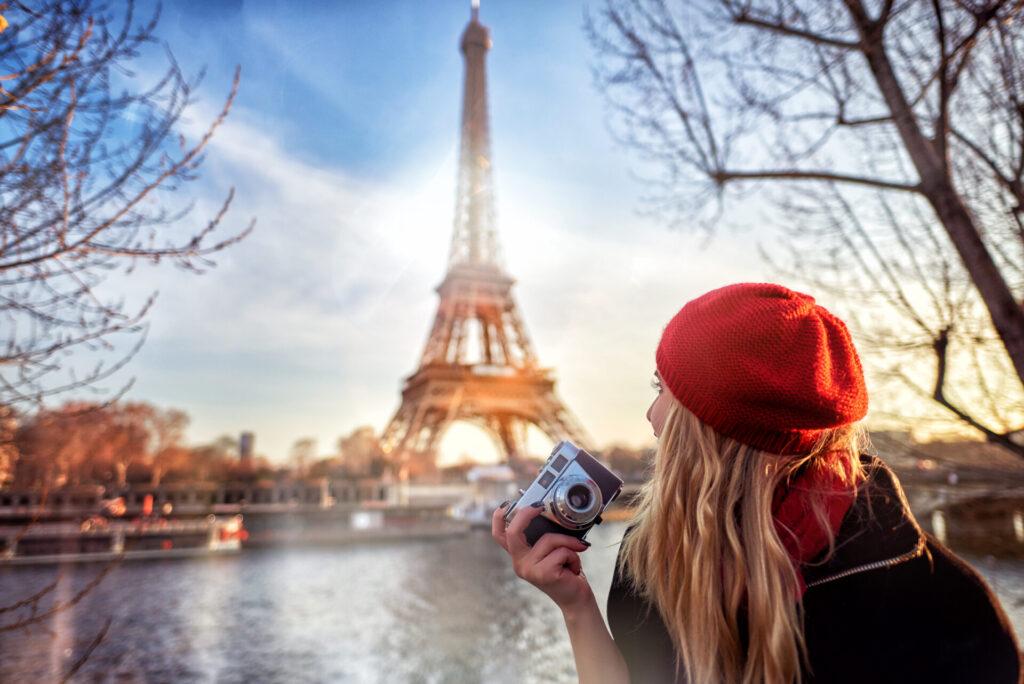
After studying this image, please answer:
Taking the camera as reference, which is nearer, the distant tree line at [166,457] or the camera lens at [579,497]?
the camera lens at [579,497]

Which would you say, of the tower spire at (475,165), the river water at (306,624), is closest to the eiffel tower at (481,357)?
the tower spire at (475,165)

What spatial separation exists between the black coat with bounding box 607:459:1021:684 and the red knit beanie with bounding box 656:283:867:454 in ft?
0.59

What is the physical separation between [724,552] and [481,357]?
32.0 m

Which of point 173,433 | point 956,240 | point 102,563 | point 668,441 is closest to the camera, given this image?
point 668,441

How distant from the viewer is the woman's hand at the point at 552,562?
1.25 m

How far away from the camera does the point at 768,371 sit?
103 cm

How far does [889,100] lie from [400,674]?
989 cm

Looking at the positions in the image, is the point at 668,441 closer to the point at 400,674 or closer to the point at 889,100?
the point at 889,100

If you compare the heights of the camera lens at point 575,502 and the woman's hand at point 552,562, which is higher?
the camera lens at point 575,502

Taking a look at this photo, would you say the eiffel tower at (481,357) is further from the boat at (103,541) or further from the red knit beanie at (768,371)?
the red knit beanie at (768,371)

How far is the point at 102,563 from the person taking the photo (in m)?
21.9

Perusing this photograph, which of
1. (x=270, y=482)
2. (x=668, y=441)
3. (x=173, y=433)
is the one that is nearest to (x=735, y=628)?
(x=668, y=441)

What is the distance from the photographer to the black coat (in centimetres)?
95

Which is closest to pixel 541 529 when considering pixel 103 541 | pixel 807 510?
pixel 807 510
